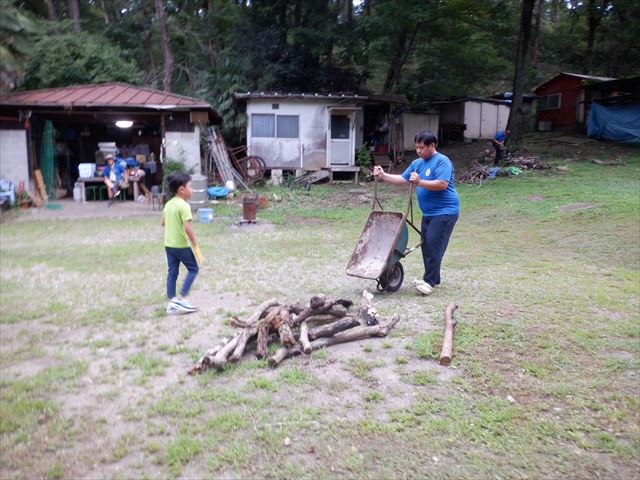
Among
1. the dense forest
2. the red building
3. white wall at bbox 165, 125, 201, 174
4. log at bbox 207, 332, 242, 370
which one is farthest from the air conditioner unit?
log at bbox 207, 332, 242, 370

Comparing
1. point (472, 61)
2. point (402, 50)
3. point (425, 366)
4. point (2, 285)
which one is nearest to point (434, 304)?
point (425, 366)

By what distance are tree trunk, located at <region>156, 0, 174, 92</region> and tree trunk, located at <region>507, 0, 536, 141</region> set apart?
14811 mm

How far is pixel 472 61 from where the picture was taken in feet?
85.0

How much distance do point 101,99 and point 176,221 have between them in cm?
1224

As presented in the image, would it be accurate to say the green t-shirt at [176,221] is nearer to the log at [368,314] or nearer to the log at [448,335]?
the log at [368,314]

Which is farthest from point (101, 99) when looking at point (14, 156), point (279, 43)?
point (279, 43)

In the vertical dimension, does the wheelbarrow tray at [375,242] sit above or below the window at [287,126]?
below

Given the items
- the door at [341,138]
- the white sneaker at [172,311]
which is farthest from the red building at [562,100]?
the white sneaker at [172,311]

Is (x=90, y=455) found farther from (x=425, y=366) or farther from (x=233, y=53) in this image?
(x=233, y=53)

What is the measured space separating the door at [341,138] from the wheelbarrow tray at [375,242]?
1399cm

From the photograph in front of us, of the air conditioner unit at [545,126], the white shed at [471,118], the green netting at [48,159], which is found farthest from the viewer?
the air conditioner unit at [545,126]

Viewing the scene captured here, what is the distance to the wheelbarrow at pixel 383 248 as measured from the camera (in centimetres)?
590

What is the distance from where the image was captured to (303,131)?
64.8 ft

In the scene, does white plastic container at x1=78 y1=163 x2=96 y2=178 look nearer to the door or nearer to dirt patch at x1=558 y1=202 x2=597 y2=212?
the door
